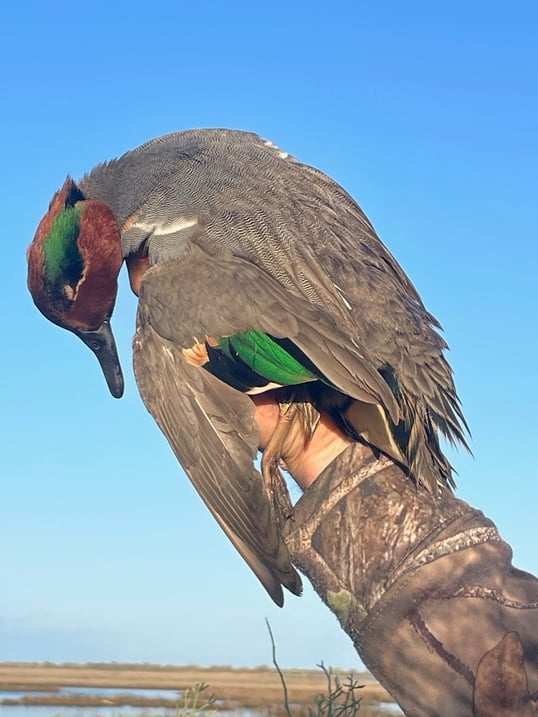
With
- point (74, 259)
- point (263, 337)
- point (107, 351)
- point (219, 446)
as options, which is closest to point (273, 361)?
point (263, 337)

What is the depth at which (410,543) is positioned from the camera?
11.5 ft

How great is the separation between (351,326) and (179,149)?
4.25ft

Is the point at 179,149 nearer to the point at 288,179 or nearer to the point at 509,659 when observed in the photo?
the point at 288,179

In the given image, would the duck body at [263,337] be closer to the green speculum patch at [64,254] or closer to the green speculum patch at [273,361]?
the green speculum patch at [273,361]

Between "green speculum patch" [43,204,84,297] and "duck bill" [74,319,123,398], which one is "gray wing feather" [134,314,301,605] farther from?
"duck bill" [74,319,123,398]

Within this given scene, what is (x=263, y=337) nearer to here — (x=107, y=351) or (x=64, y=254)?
(x=64, y=254)

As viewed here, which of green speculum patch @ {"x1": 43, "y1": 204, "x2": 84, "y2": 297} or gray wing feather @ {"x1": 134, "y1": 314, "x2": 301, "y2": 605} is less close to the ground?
green speculum patch @ {"x1": 43, "y1": 204, "x2": 84, "y2": 297}

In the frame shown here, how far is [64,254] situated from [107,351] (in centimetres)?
59

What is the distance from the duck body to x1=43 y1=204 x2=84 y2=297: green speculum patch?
0.68 m

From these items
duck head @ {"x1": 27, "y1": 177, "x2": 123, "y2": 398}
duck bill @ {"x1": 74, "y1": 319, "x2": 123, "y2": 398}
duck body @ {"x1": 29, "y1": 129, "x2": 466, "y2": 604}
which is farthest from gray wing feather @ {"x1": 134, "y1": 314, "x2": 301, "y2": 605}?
duck bill @ {"x1": 74, "y1": 319, "x2": 123, "y2": 398}

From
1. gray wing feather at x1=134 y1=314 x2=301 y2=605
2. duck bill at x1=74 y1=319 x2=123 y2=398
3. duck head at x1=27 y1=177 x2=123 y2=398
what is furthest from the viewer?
duck bill at x1=74 y1=319 x2=123 y2=398

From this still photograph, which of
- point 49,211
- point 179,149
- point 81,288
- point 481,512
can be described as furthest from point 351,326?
point 49,211

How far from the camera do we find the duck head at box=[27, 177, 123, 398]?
4.85 meters

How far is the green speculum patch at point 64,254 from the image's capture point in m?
4.88
